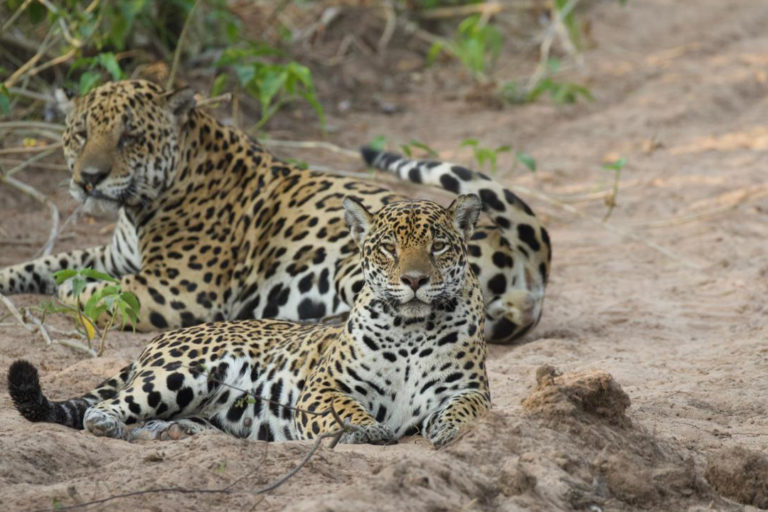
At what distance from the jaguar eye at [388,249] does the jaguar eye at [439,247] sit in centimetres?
20

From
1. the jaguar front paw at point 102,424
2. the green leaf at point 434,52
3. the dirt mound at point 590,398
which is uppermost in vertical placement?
the green leaf at point 434,52

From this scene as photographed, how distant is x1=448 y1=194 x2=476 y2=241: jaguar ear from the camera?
6664 millimetres

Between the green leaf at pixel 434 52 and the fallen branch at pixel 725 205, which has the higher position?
the green leaf at pixel 434 52

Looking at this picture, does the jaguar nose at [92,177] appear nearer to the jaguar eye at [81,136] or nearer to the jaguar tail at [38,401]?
the jaguar eye at [81,136]

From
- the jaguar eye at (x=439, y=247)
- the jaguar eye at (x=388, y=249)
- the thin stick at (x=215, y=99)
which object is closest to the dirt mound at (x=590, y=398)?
the jaguar eye at (x=439, y=247)

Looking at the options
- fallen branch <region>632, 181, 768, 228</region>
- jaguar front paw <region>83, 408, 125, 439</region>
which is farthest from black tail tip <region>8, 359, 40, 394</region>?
fallen branch <region>632, 181, 768, 228</region>

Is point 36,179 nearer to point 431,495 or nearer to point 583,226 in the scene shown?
point 583,226

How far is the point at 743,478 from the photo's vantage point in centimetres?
539

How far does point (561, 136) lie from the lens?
14.5 metres

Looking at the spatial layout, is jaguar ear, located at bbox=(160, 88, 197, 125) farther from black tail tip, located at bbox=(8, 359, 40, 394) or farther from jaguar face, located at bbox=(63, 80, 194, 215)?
black tail tip, located at bbox=(8, 359, 40, 394)

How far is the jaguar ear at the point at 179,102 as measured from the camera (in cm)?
887

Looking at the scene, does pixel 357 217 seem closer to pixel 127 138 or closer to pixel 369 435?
pixel 369 435

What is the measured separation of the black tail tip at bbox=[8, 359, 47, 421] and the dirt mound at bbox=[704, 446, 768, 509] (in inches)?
125

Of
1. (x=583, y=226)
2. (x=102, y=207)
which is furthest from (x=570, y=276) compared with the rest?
(x=102, y=207)
